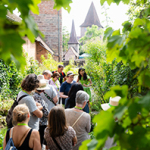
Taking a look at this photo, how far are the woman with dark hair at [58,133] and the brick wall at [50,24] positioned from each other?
19311mm

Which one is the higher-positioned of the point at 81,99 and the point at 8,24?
the point at 8,24

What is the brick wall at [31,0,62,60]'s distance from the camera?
21.2m

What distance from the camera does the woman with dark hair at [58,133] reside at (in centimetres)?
266

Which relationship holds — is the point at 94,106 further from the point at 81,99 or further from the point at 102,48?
the point at 81,99

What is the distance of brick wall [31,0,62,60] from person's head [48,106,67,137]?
19.3 metres

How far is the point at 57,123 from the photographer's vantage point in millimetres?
2678

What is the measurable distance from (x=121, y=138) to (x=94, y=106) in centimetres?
661

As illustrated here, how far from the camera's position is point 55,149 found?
2666 millimetres

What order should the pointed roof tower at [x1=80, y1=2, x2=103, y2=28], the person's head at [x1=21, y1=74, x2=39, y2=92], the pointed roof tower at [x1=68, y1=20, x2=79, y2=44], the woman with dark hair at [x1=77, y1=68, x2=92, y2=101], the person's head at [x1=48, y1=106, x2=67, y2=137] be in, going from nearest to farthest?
the person's head at [x1=48, y1=106, x2=67, y2=137] < the person's head at [x1=21, y1=74, x2=39, y2=92] < the woman with dark hair at [x1=77, y1=68, x2=92, y2=101] < the pointed roof tower at [x1=68, y1=20, x2=79, y2=44] < the pointed roof tower at [x1=80, y1=2, x2=103, y2=28]

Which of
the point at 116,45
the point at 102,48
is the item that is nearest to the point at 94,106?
the point at 102,48

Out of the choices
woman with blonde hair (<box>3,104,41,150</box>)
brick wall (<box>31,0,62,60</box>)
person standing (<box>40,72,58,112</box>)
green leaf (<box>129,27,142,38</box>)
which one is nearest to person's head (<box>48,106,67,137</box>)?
woman with blonde hair (<box>3,104,41,150</box>)

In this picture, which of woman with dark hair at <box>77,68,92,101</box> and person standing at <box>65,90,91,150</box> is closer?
person standing at <box>65,90,91,150</box>

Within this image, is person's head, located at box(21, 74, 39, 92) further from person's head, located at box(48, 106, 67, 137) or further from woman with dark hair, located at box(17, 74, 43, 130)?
person's head, located at box(48, 106, 67, 137)

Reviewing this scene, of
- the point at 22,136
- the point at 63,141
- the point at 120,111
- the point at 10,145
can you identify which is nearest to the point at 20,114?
the point at 22,136
